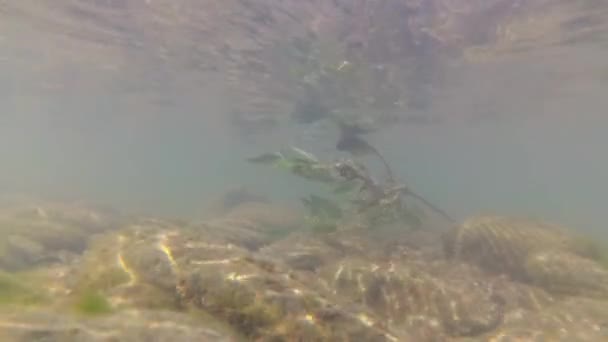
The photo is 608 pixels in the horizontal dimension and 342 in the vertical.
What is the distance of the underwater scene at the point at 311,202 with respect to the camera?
397 centimetres

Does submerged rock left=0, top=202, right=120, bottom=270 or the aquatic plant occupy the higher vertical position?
the aquatic plant

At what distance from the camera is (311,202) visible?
12203 millimetres

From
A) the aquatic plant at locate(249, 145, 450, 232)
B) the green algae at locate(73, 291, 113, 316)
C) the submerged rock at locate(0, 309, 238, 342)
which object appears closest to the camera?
the submerged rock at locate(0, 309, 238, 342)

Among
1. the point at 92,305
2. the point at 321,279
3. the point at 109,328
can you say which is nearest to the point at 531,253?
the point at 321,279

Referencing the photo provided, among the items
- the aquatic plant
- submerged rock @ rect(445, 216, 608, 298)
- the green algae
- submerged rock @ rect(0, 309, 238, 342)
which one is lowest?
submerged rock @ rect(0, 309, 238, 342)

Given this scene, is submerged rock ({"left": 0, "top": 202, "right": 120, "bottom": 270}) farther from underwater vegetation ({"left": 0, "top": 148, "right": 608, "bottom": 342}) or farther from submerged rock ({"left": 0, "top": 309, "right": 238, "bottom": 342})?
submerged rock ({"left": 0, "top": 309, "right": 238, "bottom": 342})

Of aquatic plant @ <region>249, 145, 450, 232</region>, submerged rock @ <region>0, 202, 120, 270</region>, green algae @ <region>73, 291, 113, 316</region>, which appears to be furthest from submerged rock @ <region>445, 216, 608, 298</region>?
submerged rock @ <region>0, 202, 120, 270</region>

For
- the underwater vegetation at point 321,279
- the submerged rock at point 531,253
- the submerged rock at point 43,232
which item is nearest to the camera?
the underwater vegetation at point 321,279

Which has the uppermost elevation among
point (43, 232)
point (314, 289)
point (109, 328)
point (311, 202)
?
point (311, 202)

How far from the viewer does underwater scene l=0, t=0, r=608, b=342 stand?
13.0ft

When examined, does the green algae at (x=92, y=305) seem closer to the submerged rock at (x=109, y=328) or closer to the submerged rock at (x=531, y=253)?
the submerged rock at (x=109, y=328)

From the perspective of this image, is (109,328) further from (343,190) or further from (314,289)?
(343,190)

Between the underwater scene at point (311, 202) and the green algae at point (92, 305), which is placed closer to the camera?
the green algae at point (92, 305)

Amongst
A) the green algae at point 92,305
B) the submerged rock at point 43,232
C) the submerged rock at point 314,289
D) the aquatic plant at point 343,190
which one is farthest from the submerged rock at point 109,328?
the aquatic plant at point 343,190
